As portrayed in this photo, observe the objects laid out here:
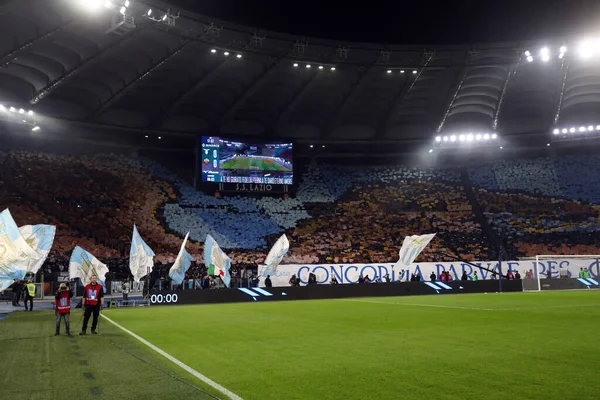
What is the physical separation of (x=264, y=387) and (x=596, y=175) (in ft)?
189

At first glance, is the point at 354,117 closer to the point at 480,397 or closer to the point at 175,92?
the point at 175,92

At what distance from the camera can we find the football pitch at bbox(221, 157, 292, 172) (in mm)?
53188

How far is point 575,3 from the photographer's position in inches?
1638

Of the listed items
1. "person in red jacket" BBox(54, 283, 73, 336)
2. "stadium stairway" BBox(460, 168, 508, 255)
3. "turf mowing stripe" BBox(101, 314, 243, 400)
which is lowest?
"turf mowing stripe" BBox(101, 314, 243, 400)

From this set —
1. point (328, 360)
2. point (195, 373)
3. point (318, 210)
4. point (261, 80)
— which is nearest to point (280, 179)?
point (318, 210)

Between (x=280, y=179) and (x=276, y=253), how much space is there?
2168 cm

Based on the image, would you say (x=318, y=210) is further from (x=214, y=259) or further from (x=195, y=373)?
(x=195, y=373)

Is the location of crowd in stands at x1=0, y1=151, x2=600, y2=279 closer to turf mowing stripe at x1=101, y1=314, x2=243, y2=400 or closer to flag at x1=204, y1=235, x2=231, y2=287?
flag at x1=204, y1=235, x2=231, y2=287

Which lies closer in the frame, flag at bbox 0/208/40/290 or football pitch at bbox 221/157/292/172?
flag at bbox 0/208/40/290

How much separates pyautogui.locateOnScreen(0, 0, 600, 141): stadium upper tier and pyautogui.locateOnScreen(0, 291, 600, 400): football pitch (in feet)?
83.8

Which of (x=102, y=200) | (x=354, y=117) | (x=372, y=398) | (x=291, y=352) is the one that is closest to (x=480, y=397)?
(x=372, y=398)

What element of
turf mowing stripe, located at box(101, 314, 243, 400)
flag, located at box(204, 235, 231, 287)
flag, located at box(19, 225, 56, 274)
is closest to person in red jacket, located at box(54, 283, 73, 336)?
turf mowing stripe, located at box(101, 314, 243, 400)

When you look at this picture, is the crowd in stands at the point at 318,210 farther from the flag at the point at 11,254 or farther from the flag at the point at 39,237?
the flag at the point at 11,254

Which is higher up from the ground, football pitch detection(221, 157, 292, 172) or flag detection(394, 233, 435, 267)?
football pitch detection(221, 157, 292, 172)
